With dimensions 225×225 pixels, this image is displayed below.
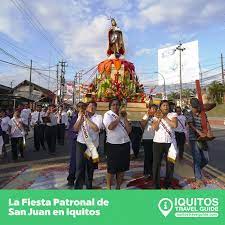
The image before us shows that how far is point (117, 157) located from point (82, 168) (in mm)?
743

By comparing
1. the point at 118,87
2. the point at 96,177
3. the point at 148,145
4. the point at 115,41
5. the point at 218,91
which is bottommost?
the point at 96,177

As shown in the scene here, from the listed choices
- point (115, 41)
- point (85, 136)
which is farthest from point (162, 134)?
point (115, 41)

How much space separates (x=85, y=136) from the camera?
654cm

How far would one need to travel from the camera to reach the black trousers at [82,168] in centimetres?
664

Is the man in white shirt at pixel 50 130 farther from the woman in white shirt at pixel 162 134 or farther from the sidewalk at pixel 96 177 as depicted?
the woman in white shirt at pixel 162 134

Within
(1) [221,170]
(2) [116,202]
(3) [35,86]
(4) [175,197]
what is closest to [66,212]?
(2) [116,202]

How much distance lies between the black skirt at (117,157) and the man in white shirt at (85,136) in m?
0.36

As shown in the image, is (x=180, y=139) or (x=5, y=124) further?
(x=5, y=124)

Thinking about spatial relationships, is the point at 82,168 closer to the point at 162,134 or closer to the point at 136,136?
the point at 162,134

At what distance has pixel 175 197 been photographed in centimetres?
259

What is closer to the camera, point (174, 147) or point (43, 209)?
point (43, 209)

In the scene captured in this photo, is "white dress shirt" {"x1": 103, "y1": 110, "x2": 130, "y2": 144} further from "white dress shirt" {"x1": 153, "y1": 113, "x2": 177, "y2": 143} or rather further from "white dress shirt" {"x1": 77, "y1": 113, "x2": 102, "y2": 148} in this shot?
"white dress shirt" {"x1": 153, "y1": 113, "x2": 177, "y2": 143}

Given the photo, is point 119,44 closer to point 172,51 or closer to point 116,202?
point 116,202

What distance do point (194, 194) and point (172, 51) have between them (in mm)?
23958
